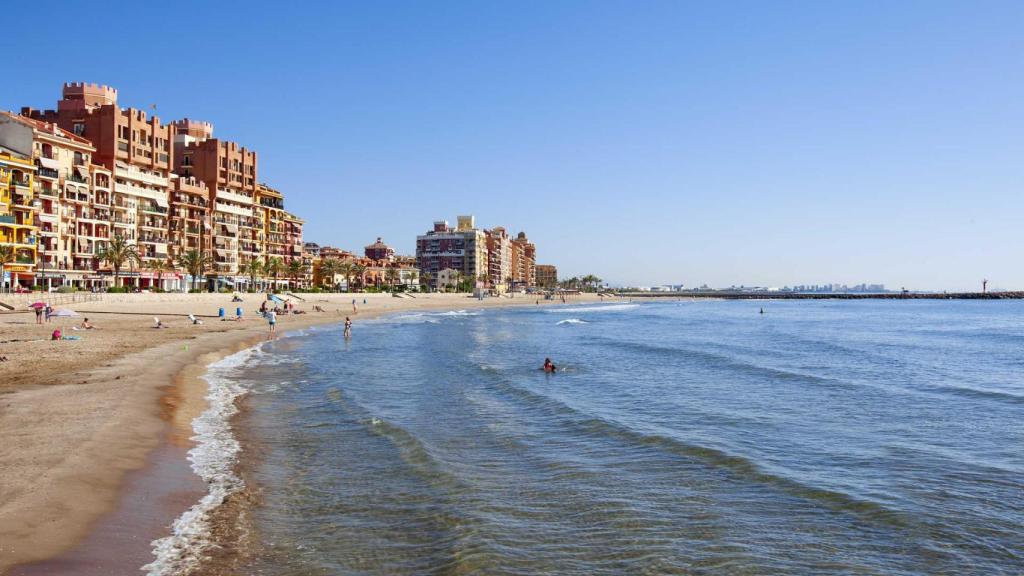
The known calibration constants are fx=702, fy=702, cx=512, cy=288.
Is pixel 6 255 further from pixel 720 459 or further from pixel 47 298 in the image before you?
pixel 720 459

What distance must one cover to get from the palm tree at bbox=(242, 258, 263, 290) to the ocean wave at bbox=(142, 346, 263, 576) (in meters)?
83.5

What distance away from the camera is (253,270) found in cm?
10456

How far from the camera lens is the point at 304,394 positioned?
79.2ft

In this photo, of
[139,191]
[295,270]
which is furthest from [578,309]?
[139,191]

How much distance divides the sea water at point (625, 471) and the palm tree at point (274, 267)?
83.2 m

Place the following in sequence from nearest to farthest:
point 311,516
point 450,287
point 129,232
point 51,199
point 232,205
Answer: point 311,516 → point 51,199 → point 129,232 → point 232,205 → point 450,287

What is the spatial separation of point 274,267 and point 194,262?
21933 millimetres

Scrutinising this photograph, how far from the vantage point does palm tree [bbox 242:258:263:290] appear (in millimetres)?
105000

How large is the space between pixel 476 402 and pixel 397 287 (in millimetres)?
138568

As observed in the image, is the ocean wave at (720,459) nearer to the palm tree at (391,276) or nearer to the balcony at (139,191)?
the balcony at (139,191)

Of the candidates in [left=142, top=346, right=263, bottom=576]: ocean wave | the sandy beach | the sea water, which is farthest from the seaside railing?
[left=142, top=346, right=263, bottom=576]: ocean wave

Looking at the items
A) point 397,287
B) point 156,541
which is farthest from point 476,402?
point 397,287

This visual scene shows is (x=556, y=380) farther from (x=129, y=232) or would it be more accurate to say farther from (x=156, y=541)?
(x=129, y=232)

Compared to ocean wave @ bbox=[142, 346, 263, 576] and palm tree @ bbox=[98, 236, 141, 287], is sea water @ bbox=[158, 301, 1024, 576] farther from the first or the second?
palm tree @ bbox=[98, 236, 141, 287]
